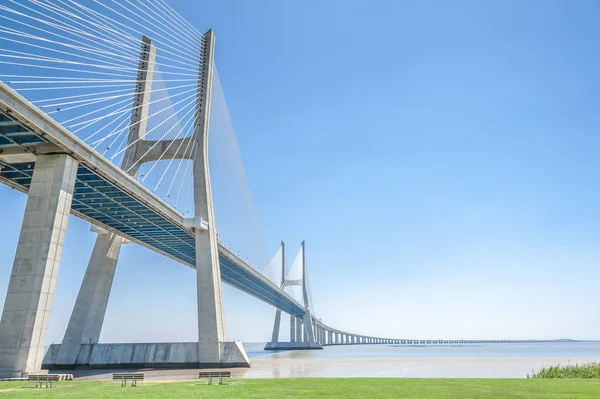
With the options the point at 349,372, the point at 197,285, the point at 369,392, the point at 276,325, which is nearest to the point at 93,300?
the point at 197,285

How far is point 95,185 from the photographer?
30859 mm

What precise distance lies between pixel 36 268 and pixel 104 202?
11.3m

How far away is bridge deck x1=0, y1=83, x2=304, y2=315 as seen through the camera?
23062 millimetres

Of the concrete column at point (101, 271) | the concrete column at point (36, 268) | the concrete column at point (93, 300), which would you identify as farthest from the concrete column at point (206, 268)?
the concrete column at point (36, 268)

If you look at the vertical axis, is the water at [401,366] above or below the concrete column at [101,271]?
below

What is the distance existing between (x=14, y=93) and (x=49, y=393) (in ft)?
39.4

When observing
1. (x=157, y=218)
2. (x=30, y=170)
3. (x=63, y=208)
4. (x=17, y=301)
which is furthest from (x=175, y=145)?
(x=17, y=301)

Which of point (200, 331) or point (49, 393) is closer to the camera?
point (49, 393)

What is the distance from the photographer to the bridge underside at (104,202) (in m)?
24.6

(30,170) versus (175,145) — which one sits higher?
(175,145)

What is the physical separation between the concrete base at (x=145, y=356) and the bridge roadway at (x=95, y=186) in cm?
883

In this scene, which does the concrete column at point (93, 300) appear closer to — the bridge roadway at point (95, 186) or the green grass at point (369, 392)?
the bridge roadway at point (95, 186)

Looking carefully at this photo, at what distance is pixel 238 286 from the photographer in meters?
69.0

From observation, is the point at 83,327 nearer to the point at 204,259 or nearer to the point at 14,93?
the point at 204,259
